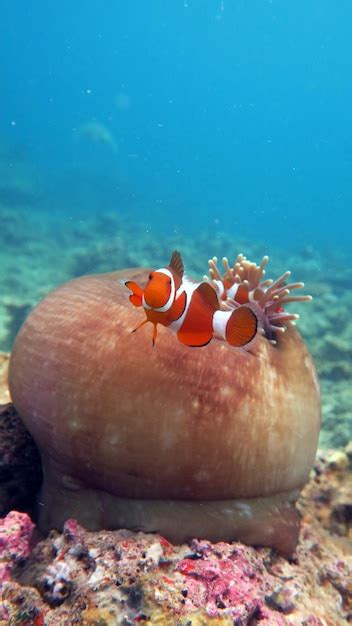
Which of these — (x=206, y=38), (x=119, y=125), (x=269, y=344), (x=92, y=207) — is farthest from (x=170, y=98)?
(x=269, y=344)

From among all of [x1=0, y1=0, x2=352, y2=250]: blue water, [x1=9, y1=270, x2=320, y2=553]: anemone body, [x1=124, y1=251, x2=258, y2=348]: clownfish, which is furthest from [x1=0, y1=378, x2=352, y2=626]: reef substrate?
[x1=0, y1=0, x2=352, y2=250]: blue water

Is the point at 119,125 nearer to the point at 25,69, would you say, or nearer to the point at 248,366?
the point at 25,69

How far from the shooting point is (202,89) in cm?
10556

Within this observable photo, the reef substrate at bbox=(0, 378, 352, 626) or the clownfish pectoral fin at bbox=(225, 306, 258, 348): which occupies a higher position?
the clownfish pectoral fin at bbox=(225, 306, 258, 348)

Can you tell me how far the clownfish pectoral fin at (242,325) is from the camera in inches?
61.2

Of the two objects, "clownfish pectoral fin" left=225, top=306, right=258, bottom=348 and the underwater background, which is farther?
the underwater background

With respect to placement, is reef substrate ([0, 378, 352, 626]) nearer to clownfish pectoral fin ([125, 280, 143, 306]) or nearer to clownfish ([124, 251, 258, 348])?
clownfish ([124, 251, 258, 348])

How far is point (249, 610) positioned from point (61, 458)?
1.06 meters

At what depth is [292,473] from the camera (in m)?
2.24

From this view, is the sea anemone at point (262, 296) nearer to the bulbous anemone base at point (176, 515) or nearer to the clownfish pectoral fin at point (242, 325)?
the clownfish pectoral fin at point (242, 325)

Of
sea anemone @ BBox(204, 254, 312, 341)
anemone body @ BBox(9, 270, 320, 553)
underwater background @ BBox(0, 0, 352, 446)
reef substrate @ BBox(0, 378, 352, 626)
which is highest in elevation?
underwater background @ BBox(0, 0, 352, 446)

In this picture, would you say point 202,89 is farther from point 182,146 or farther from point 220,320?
point 220,320

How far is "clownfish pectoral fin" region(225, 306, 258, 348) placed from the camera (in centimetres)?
155

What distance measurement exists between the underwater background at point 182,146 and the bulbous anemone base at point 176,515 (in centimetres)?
389
